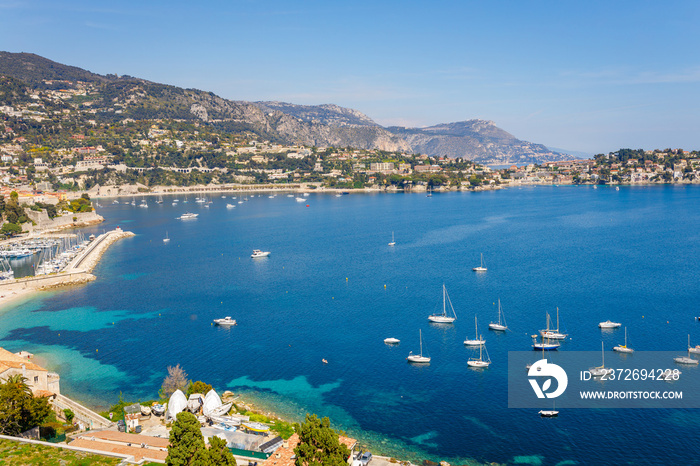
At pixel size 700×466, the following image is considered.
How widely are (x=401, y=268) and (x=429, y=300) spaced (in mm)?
11634

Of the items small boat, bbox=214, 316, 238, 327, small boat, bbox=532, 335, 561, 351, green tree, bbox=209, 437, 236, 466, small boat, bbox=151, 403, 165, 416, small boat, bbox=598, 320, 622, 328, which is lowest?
small boat, bbox=151, 403, 165, 416

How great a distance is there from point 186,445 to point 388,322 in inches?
827

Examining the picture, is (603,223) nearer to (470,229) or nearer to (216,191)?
(470,229)

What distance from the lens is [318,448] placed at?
16.8 meters

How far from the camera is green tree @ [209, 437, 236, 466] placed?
53.0 ft

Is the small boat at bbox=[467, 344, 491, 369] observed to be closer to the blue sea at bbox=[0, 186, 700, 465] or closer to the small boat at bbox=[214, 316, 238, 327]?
the blue sea at bbox=[0, 186, 700, 465]

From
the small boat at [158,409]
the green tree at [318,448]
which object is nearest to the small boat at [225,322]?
the small boat at [158,409]

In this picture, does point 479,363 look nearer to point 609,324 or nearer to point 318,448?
point 609,324

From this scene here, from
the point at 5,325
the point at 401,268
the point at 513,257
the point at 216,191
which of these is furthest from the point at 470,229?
→ the point at 216,191

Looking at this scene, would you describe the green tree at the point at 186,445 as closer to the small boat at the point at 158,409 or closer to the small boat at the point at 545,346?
the small boat at the point at 158,409

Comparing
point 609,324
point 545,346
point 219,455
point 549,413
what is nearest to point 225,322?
point 545,346

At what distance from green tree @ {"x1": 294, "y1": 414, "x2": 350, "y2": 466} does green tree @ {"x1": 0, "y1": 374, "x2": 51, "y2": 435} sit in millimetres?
10813

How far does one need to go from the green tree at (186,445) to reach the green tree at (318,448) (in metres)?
2.87

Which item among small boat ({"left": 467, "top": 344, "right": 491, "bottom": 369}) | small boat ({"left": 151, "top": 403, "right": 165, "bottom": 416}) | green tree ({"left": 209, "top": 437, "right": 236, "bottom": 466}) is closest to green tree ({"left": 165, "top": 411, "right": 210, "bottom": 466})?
green tree ({"left": 209, "top": 437, "right": 236, "bottom": 466})
